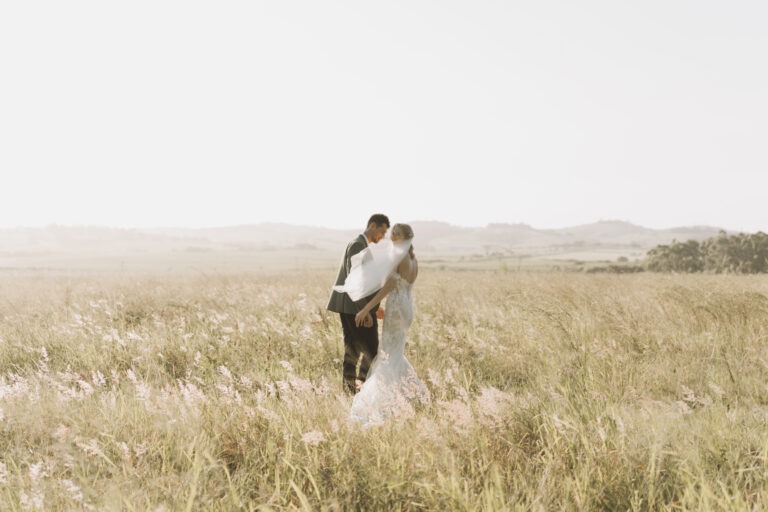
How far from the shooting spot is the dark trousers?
5.56 metres

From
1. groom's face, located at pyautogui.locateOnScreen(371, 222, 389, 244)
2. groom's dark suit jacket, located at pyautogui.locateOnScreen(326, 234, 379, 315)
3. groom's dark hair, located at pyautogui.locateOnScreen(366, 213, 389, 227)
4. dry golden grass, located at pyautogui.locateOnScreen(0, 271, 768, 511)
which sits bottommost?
dry golden grass, located at pyautogui.locateOnScreen(0, 271, 768, 511)

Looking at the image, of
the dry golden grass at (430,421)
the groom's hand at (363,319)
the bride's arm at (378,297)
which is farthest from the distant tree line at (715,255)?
the bride's arm at (378,297)

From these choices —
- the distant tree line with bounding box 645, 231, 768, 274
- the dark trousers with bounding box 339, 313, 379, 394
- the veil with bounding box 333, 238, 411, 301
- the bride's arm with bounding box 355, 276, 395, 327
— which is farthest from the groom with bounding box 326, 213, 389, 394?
the distant tree line with bounding box 645, 231, 768, 274

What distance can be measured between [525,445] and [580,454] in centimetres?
47

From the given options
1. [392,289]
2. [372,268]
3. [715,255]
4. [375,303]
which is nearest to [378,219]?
[372,268]

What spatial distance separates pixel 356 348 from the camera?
18.6ft

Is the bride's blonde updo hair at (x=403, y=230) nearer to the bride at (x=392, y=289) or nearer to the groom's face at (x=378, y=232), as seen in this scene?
the bride at (x=392, y=289)

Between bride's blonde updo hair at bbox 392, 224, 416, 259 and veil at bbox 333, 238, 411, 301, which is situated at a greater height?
bride's blonde updo hair at bbox 392, 224, 416, 259

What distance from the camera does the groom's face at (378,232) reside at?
18.2 feet

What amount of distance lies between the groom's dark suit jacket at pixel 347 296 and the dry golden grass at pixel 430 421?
0.80 m

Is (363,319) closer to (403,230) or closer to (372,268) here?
(372,268)

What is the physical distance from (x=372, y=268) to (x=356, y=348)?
1.03m

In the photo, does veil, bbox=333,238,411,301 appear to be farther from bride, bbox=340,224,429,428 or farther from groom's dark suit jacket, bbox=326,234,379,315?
groom's dark suit jacket, bbox=326,234,379,315

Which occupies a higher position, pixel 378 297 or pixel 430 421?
pixel 378 297
